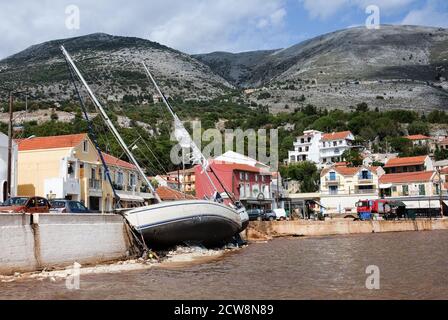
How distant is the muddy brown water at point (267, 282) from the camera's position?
1758 cm

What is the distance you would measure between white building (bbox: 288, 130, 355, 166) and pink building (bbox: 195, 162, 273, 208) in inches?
2275

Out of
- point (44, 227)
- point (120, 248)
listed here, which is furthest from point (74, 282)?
point (120, 248)

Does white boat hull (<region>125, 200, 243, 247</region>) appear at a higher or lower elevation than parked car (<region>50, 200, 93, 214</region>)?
lower

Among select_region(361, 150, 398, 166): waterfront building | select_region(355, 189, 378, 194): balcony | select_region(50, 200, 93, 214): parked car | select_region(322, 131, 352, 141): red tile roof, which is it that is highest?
select_region(322, 131, 352, 141): red tile roof

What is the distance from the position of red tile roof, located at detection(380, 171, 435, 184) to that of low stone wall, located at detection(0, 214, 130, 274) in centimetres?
6825

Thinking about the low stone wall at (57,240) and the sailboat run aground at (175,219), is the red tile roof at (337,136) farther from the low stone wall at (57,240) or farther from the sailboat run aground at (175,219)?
the low stone wall at (57,240)

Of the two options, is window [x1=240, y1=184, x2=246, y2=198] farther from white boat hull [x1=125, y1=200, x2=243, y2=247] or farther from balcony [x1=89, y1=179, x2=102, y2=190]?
white boat hull [x1=125, y1=200, x2=243, y2=247]

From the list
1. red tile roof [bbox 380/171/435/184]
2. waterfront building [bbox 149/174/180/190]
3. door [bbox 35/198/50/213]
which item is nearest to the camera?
door [bbox 35/198/50/213]

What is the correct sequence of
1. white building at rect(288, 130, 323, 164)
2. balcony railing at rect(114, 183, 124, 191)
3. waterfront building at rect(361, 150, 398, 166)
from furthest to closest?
white building at rect(288, 130, 323, 164)
waterfront building at rect(361, 150, 398, 166)
balcony railing at rect(114, 183, 124, 191)

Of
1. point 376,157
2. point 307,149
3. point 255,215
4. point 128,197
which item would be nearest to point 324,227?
point 255,215

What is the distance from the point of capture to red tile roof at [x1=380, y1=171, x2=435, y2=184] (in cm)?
8525

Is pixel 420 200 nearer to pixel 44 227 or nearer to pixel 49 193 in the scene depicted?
pixel 49 193

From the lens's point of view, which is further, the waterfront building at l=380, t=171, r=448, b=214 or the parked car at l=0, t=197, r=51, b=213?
the waterfront building at l=380, t=171, r=448, b=214

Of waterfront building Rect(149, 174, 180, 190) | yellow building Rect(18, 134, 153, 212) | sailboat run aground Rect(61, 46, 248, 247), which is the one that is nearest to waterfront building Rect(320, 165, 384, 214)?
waterfront building Rect(149, 174, 180, 190)
